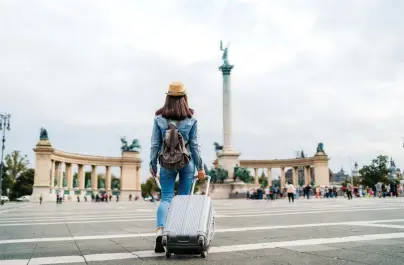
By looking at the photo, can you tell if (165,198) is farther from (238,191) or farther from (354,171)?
(354,171)

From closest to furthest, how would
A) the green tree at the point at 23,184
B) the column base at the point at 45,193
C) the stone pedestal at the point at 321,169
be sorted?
the column base at the point at 45,193 → the stone pedestal at the point at 321,169 → the green tree at the point at 23,184

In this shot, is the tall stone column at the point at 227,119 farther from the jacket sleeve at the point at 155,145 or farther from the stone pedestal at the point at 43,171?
the jacket sleeve at the point at 155,145

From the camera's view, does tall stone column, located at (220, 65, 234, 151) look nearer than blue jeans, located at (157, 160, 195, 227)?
No

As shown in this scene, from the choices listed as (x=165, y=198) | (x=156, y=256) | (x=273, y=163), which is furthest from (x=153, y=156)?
(x=273, y=163)

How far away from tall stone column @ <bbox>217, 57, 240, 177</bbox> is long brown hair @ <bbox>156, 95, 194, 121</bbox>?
43037 mm

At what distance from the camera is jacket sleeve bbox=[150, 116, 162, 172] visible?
5.15 metres

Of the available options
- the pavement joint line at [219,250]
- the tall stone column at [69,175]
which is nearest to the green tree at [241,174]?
the tall stone column at [69,175]

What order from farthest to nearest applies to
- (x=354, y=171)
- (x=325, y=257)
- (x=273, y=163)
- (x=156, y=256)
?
(x=354, y=171) < (x=273, y=163) < (x=156, y=256) < (x=325, y=257)

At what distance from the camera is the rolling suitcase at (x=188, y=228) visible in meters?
3.97

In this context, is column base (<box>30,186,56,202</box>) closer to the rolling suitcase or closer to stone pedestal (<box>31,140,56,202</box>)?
stone pedestal (<box>31,140,56,202</box>)

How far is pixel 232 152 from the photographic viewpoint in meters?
49.2

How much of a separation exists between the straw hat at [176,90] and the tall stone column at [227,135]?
43057 millimetres

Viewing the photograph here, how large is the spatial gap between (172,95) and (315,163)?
75.8 metres

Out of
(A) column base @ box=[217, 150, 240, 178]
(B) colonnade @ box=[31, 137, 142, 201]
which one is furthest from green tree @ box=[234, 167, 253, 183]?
(B) colonnade @ box=[31, 137, 142, 201]
